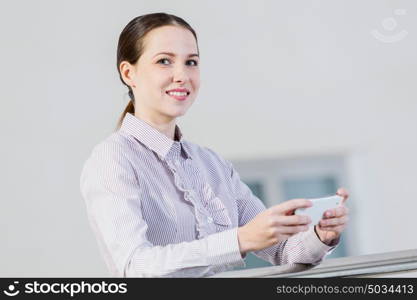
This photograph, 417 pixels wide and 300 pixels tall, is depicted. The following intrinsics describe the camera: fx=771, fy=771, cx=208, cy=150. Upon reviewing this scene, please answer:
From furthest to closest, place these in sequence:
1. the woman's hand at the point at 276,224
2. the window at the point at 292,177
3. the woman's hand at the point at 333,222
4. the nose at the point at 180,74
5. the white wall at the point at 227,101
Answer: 1. the window at the point at 292,177
2. the white wall at the point at 227,101
3. the nose at the point at 180,74
4. the woman's hand at the point at 333,222
5. the woman's hand at the point at 276,224

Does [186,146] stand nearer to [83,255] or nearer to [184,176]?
[184,176]

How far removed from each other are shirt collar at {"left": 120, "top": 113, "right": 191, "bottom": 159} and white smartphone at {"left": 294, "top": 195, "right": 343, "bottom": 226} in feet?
1.19

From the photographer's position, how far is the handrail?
1.31 metres

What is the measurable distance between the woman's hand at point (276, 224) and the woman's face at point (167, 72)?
40 centimetres

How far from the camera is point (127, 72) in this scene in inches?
64.9

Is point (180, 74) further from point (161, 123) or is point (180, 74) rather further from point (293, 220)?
point (293, 220)

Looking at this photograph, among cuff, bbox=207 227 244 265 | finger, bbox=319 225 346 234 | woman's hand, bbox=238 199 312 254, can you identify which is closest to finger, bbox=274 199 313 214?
woman's hand, bbox=238 199 312 254

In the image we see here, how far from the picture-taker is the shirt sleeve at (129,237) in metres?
1.31

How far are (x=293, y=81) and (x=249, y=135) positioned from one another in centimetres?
44

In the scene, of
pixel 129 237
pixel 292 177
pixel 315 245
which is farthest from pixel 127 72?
pixel 292 177

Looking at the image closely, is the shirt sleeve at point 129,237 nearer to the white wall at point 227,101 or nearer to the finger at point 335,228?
the finger at point 335,228

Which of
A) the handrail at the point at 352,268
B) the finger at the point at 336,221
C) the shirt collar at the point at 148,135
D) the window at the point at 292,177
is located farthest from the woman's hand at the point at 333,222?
the window at the point at 292,177

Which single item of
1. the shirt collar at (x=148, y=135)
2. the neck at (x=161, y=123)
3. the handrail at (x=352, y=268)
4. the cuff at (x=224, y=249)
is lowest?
the handrail at (x=352, y=268)

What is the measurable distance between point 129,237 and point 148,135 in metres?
0.28
